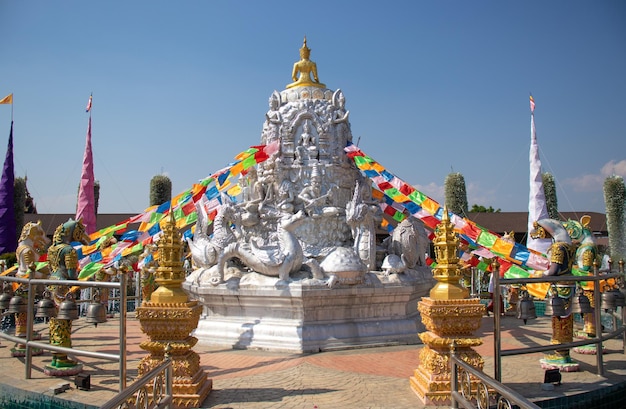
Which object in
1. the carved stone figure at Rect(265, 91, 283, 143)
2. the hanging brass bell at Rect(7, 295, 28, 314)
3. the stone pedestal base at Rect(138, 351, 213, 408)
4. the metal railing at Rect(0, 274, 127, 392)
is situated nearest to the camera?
the metal railing at Rect(0, 274, 127, 392)

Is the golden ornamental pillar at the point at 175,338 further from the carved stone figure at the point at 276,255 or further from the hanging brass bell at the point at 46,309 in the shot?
the carved stone figure at the point at 276,255

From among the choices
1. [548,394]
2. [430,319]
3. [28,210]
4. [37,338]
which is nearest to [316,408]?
[430,319]

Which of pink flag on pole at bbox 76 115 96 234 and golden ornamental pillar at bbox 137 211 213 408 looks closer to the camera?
golden ornamental pillar at bbox 137 211 213 408

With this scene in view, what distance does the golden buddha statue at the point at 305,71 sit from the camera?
1267 centimetres

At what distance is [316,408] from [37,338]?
8.15 meters

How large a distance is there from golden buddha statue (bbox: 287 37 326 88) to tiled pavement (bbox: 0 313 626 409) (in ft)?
23.2

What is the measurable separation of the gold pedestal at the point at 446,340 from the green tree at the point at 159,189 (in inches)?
1314

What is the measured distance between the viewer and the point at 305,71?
12867 mm

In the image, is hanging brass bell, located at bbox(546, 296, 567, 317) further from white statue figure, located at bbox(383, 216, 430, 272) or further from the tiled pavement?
white statue figure, located at bbox(383, 216, 430, 272)

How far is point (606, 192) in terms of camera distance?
2842cm

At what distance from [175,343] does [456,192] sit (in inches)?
1200

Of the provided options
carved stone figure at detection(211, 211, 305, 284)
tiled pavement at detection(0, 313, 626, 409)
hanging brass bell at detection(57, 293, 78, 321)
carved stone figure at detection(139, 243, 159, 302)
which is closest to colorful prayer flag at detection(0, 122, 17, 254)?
carved stone figure at detection(139, 243, 159, 302)

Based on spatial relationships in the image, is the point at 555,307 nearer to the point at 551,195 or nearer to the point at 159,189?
the point at 551,195

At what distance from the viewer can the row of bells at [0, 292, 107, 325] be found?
7.18 m
